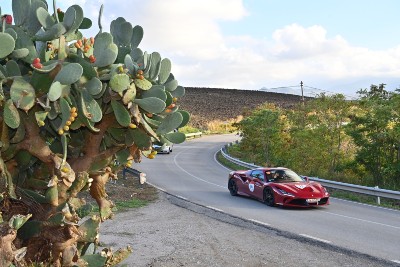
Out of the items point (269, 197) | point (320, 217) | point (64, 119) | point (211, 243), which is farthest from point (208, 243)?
point (269, 197)

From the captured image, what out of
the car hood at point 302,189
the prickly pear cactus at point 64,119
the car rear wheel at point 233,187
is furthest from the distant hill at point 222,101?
the prickly pear cactus at point 64,119

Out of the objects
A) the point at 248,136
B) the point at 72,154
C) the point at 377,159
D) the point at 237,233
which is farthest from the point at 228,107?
the point at 72,154

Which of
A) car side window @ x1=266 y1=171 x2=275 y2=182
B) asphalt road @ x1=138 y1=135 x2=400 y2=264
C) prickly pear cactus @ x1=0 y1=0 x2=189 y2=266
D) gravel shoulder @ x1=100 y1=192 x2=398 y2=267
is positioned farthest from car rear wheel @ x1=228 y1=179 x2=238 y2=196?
prickly pear cactus @ x1=0 y1=0 x2=189 y2=266

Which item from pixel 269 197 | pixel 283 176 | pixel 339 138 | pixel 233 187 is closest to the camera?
pixel 269 197

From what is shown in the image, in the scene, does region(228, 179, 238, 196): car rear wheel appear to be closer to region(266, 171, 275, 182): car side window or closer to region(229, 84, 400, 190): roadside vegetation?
region(266, 171, 275, 182): car side window

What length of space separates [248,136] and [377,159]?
47.7 feet

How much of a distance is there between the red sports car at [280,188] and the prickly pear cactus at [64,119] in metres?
9.65

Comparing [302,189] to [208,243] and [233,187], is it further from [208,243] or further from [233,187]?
[208,243]

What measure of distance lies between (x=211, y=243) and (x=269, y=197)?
6105 millimetres

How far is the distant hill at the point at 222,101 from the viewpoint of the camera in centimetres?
7962

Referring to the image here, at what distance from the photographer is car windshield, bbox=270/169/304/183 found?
51.5ft

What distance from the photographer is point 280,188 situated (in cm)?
1499

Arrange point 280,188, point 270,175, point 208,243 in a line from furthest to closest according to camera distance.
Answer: point 270,175, point 280,188, point 208,243

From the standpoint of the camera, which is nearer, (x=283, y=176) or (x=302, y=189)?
(x=302, y=189)
